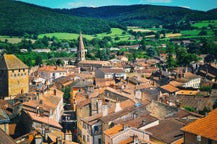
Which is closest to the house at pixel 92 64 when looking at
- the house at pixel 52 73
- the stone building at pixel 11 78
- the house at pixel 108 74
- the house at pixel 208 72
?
the house at pixel 52 73

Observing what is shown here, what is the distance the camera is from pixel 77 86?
7394 centimetres

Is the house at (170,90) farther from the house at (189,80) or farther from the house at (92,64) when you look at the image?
the house at (92,64)

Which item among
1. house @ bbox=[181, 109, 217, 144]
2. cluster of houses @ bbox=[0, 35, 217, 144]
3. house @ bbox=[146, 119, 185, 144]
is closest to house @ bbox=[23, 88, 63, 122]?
cluster of houses @ bbox=[0, 35, 217, 144]

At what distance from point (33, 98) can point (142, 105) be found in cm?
1522

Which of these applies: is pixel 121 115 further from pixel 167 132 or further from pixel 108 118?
pixel 167 132

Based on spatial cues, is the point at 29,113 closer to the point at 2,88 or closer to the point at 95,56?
the point at 2,88

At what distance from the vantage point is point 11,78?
213 feet

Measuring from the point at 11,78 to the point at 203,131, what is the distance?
146 ft

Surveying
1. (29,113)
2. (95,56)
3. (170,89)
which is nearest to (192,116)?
(29,113)

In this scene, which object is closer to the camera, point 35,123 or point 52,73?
point 35,123

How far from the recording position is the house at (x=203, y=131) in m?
25.6

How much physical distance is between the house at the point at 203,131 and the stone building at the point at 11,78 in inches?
1648

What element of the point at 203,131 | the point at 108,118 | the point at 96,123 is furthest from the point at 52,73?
the point at 203,131

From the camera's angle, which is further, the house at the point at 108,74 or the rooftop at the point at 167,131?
the house at the point at 108,74
